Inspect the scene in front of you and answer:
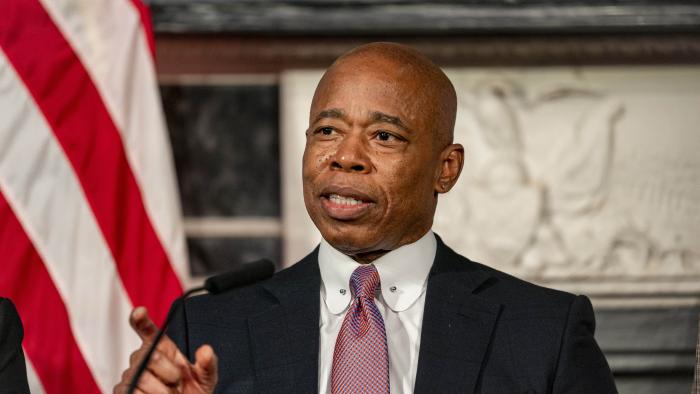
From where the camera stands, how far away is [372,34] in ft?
9.70

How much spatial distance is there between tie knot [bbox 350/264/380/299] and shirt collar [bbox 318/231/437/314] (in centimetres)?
1

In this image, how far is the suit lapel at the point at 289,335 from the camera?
1979 millimetres

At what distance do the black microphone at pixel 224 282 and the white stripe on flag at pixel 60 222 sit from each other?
0.93m

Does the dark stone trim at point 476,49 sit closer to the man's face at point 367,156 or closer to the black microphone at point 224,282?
the man's face at point 367,156

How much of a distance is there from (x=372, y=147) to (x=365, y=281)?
237mm

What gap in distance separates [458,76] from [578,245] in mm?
534

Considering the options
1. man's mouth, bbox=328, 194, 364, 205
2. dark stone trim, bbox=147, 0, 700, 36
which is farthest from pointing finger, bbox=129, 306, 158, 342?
dark stone trim, bbox=147, 0, 700, 36

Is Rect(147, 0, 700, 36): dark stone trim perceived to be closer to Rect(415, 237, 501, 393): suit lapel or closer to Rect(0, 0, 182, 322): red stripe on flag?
Rect(0, 0, 182, 322): red stripe on flag

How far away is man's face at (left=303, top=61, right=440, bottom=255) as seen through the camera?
1969mm

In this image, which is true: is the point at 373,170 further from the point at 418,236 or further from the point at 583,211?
the point at 583,211

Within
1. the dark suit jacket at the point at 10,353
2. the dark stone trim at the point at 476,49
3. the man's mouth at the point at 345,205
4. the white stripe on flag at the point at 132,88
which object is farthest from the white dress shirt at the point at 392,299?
the dark stone trim at the point at 476,49

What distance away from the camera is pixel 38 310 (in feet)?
8.45

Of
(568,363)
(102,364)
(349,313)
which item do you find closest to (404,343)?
(349,313)

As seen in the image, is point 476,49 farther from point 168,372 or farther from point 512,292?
point 168,372
